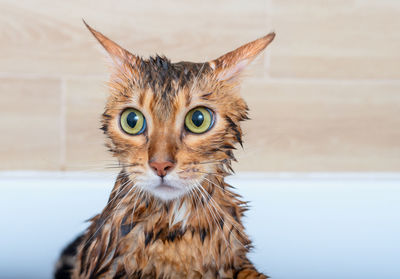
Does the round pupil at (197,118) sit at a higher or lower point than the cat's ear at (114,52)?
lower

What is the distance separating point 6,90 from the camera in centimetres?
77

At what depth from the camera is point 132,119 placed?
392mm

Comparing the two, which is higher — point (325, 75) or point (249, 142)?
point (325, 75)

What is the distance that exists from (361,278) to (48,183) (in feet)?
1.55

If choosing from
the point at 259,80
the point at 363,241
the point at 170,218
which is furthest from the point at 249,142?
the point at 170,218

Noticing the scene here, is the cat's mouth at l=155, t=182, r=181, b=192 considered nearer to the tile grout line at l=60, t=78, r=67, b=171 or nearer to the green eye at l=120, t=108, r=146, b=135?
the green eye at l=120, t=108, r=146, b=135

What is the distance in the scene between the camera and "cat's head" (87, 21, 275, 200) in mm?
384

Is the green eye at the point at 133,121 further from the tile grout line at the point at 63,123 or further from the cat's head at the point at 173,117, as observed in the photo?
the tile grout line at the point at 63,123

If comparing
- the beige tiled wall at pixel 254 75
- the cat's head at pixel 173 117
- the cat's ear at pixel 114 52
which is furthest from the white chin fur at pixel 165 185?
the beige tiled wall at pixel 254 75

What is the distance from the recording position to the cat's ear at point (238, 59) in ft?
1.28

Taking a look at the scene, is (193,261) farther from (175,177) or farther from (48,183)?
(48,183)

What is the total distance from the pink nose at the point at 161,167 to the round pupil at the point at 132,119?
4 centimetres

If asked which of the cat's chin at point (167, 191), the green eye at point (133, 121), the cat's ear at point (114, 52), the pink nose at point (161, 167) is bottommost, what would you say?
the cat's chin at point (167, 191)

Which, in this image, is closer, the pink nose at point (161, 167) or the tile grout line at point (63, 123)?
the pink nose at point (161, 167)
